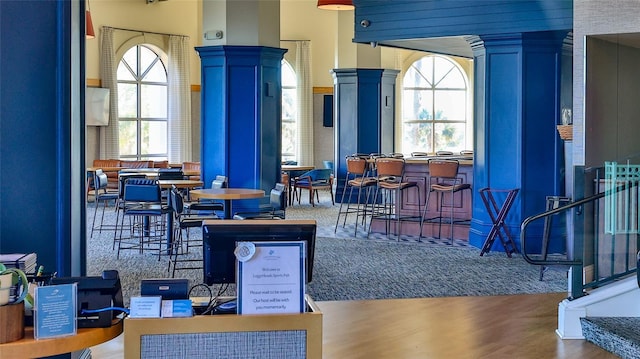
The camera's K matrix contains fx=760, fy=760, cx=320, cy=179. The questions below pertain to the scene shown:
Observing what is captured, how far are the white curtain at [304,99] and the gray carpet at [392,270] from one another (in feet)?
23.8

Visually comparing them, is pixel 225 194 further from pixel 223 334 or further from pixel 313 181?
pixel 313 181

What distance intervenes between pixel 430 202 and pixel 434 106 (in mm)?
8070

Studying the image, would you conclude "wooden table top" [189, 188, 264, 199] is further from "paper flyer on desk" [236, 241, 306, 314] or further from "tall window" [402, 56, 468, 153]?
"tall window" [402, 56, 468, 153]

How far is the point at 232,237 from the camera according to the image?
303 centimetres

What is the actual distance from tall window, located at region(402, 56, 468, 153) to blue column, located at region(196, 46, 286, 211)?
7.27m

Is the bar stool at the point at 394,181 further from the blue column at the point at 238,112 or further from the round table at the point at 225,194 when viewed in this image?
the round table at the point at 225,194

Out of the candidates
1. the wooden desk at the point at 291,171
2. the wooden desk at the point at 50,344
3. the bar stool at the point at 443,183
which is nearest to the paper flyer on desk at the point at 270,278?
the wooden desk at the point at 50,344

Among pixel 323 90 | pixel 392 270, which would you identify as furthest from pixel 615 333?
pixel 323 90

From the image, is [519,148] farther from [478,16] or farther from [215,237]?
[215,237]

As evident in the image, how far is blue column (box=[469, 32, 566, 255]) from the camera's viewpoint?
29.6ft

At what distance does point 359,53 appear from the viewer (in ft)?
49.2

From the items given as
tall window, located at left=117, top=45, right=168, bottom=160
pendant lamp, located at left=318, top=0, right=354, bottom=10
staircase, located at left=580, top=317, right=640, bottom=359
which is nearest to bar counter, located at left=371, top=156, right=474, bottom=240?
pendant lamp, located at left=318, top=0, right=354, bottom=10

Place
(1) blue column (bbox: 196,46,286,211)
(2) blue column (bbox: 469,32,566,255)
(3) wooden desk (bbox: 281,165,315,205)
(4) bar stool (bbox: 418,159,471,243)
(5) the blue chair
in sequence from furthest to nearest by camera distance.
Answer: (3) wooden desk (bbox: 281,165,315,205)
(5) the blue chair
(1) blue column (bbox: 196,46,286,211)
(4) bar stool (bbox: 418,159,471,243)
(2) blue column (bbox: 469,32,566,255)

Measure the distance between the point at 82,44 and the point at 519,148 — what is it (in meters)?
6.35
